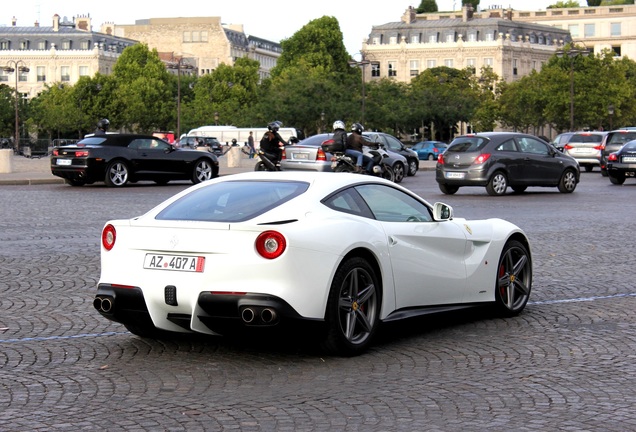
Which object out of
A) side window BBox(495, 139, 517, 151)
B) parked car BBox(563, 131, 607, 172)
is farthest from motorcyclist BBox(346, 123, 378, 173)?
parked car BBox(563, 131, 607, 172)

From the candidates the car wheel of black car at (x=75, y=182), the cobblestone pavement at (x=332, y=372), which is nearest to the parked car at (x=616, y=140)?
the car wheel of black car at (x=75, y=182)

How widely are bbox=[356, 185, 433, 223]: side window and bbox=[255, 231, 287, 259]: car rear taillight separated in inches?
45.1

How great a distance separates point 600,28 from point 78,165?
16338 centimetres

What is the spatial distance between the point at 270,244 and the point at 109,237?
1201 mm

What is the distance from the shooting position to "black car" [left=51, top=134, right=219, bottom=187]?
3234 cm

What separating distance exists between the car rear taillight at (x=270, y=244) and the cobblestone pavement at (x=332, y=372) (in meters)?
0.70

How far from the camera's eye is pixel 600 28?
186 metres

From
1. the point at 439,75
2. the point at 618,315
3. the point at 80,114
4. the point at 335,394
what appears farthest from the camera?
the point at 439,75

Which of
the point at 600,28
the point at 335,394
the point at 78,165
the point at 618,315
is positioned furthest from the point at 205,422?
the point at 600,28

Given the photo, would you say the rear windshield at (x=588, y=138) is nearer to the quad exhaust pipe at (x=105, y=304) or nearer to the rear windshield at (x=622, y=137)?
the rear windshield at (x=622, y=137)

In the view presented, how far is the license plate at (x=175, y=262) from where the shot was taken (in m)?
7.68

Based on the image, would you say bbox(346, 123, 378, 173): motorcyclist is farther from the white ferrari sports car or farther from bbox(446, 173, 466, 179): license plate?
the white ferrari sports car

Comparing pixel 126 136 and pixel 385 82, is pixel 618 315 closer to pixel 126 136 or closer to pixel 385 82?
pixel 126 136

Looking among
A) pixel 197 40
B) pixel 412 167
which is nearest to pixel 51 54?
pixel 197 40
